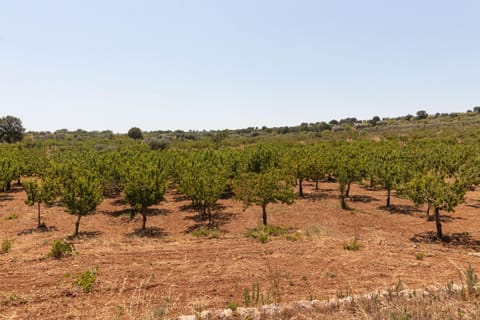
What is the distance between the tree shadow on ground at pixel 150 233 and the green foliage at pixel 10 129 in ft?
337

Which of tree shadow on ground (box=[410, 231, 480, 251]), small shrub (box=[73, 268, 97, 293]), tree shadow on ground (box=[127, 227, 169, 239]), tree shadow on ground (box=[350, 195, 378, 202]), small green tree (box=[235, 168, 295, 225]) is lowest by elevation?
tree shadow on ground (box=[127, 227, 169, 239])

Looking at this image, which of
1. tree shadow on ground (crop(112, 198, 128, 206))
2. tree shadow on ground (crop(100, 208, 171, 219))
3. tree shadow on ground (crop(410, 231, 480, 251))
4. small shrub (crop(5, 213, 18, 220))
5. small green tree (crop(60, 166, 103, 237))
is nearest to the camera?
tree shadow on ground (crop(410, 231, 480, 251))

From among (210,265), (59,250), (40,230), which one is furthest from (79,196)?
(210,265)

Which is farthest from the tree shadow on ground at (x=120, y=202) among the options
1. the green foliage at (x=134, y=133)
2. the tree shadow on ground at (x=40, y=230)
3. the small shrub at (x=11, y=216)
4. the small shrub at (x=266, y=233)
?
the green foliage at (x=134, y=133)

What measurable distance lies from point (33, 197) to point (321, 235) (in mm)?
27273

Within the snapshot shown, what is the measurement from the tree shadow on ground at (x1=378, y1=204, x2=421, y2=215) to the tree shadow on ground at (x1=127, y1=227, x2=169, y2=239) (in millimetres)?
24543

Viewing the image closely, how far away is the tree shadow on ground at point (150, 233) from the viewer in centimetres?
2625

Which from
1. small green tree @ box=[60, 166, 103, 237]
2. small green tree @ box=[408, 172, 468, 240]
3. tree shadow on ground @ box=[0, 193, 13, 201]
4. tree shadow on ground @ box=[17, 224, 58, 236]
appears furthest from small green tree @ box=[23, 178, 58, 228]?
small green tree @ box=[408, 172, 468, 240]

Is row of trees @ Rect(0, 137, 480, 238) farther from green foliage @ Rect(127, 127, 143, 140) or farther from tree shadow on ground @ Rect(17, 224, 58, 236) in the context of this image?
green foliage @ Rect(127, 127, 143, 140)

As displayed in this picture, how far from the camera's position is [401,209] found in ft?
109

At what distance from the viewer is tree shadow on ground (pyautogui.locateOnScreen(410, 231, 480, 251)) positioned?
71.7 ft

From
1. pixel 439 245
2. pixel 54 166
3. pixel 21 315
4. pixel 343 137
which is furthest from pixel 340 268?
pixel 343 137

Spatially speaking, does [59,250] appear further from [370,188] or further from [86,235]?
[370,188]

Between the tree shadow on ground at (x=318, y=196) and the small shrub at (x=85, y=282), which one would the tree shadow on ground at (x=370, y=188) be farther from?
the small shrub at (x=85, y=282)
